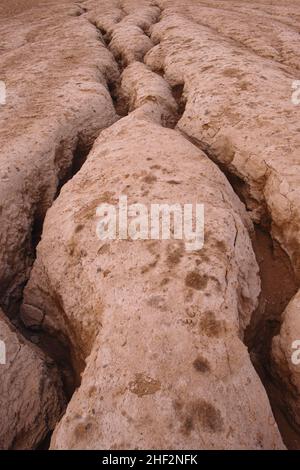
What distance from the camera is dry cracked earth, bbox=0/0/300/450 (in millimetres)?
3730

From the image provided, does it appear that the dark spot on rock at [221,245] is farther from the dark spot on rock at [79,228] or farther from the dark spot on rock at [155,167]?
the dark spot on rock at [79,228]

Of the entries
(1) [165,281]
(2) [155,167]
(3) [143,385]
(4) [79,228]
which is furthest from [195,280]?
(2) [155,167]

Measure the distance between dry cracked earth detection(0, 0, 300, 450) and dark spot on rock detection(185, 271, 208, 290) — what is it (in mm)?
18

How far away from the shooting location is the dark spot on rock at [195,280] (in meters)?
4.43

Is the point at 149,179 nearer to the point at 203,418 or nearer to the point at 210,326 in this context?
the point at 210,326

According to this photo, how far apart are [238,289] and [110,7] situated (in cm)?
2304

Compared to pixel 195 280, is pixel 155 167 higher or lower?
higher

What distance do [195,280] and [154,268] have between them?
21.9 inches

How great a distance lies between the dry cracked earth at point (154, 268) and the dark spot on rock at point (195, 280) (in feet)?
0.06

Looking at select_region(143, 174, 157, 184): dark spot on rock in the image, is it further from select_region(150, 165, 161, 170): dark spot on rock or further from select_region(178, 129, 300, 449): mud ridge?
select_region(178, 129, 300, 449): mud ridge

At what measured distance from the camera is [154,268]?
466 centimetres

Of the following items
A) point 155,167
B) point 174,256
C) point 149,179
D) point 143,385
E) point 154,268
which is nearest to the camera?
point 143,385

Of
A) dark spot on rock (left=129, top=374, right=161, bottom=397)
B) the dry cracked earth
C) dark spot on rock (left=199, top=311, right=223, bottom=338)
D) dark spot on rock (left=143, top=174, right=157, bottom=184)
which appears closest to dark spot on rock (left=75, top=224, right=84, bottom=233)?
the dry cracked earth

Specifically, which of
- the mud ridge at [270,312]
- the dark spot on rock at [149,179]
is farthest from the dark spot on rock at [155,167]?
the mud ridge at [270,312]
